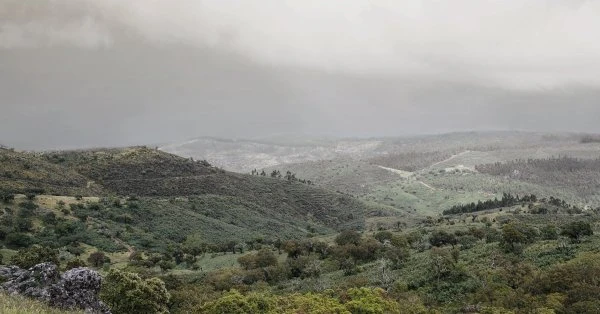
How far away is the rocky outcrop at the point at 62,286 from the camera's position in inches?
1145

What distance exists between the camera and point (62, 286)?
29641 mm

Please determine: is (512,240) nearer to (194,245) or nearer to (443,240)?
(443,240)

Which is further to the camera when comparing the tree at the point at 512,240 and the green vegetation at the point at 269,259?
the tree at the point at 512,240

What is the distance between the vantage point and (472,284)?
6619 cm

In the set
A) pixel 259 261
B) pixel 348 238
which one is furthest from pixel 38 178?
pixel 348 238

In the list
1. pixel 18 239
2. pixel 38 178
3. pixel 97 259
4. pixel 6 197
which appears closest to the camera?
pixel 97 259

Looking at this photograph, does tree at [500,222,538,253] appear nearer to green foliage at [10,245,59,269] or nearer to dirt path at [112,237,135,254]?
green foliage at [10,245,59,269]

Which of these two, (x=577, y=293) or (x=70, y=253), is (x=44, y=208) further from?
(x=577, y=293)

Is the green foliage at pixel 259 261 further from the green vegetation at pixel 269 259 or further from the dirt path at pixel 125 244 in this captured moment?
the dirt path at pixel 125 244

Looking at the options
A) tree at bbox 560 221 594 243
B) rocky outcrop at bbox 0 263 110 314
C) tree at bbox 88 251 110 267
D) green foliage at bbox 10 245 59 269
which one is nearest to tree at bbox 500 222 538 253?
tree at bbox 560 221 594 243

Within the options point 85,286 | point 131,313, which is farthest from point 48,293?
point 131,313

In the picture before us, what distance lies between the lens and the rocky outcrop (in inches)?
1145

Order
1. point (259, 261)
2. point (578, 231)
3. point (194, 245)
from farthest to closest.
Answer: point (194, 245), point (259, 261), point (578, 231)

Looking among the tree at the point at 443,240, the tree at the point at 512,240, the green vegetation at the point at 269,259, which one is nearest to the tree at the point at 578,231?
the green vegetation at the point at 269,259
